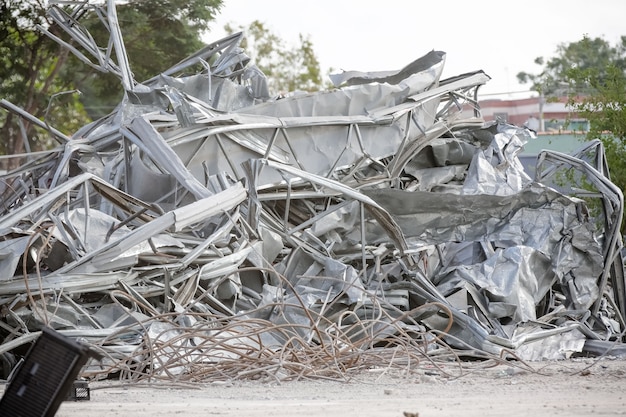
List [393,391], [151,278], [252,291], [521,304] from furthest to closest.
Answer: [521,304], [252,291], [151,278], [393,391]

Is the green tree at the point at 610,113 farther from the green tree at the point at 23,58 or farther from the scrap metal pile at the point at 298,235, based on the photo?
the green tree at the point at 23,58

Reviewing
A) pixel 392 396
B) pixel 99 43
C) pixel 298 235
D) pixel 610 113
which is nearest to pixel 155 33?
Answer: pixel 99 43

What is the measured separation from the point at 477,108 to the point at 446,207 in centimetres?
258

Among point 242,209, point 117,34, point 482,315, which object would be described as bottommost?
point 482,315

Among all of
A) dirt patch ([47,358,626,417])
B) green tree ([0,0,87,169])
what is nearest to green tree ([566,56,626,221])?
dirt patch ([47,358,626,417])

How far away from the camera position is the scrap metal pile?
6.55 metres

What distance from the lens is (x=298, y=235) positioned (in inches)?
331

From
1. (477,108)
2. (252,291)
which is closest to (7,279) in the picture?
(252,291)

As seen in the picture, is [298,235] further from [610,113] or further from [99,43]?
[99,43]

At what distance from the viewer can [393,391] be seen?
18.0ft

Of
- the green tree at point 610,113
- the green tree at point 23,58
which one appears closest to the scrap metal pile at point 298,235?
the green tree at point 610,113

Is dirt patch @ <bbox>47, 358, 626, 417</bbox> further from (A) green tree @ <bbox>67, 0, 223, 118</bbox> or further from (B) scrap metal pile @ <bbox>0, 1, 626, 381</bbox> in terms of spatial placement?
(A) green tree @ <bbox>67, 0, 223, 118</bbox>

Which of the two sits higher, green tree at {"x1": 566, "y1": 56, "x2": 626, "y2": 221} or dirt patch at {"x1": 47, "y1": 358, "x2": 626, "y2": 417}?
green tree at {"x1": 566, "y1": 56, "x2": 626, "y2": 221}

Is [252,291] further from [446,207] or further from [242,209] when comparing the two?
[446,207]
